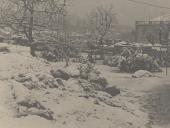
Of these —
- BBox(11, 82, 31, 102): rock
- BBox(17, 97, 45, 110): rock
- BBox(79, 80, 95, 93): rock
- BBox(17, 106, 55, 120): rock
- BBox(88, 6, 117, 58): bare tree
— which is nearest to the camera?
BBox(17, 106, 55, 120): rock

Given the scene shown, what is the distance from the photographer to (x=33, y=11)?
23.7 metres

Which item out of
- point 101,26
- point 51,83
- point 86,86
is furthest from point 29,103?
point 101,26

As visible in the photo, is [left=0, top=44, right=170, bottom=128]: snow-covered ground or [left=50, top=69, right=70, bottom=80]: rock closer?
[left=0, top=44, right=170, bottom=128]: snow-covered ground

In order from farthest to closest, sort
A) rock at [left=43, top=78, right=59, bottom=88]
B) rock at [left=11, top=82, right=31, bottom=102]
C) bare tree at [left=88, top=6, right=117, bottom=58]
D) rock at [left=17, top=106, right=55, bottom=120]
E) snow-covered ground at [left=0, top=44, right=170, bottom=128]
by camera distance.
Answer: bare tree at [left=88, top=6, right=117, bottom=58], rock at [left=43, top=78, right=59, bottom=88], rock at [left=11, top=82, right=31, bottom=102], snow-covered ground at [left=0, top=44, right=170, bottom=128], rock at [left=17, top=106, right=55, bottom=120]

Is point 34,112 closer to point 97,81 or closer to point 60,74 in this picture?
point 60,74

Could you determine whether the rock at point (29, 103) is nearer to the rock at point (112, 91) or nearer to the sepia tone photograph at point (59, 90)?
the sepia tone photograph at point (59, 90)

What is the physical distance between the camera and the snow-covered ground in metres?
12.7

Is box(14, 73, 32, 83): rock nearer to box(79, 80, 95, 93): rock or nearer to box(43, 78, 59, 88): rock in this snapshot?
box(43, 78, 59, 88): rock

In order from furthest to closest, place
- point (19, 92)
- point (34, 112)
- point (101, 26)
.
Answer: point (101, 26), point (19, 92), point (34, 112)

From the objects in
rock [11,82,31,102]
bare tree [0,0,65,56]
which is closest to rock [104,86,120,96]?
bare tree [0,0,65,56]

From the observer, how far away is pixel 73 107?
583 inches

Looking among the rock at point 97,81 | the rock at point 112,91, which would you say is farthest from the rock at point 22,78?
the rock at point 112,91

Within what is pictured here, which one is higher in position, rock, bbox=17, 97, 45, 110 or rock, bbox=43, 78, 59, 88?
rock, bbox=43, 78, 59, 88

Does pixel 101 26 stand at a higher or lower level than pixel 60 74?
higher
